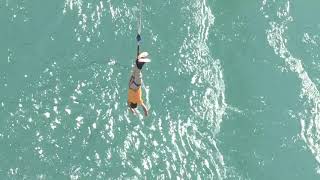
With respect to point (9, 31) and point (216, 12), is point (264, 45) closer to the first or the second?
point (216, 12)

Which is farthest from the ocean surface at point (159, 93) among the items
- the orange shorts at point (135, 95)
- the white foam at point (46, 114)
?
the orange shorts at point (135, 95)

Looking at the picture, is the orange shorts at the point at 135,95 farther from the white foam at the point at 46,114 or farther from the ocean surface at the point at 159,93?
the white foam at the point at 46,114

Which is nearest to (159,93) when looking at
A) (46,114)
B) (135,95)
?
(46,114)

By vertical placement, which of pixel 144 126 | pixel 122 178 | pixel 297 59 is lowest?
pixel 122 178

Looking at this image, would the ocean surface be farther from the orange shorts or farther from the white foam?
the orange shorts

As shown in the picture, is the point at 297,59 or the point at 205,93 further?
the point at 297,59

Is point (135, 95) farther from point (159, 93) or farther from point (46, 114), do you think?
point (159, 93)

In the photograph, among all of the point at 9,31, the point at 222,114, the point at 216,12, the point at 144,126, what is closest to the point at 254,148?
the point at 222,114

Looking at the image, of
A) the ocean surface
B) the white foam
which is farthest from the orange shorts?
the white foam

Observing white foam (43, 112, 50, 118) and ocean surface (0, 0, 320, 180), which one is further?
white foam (43, 112, 50, 118)
